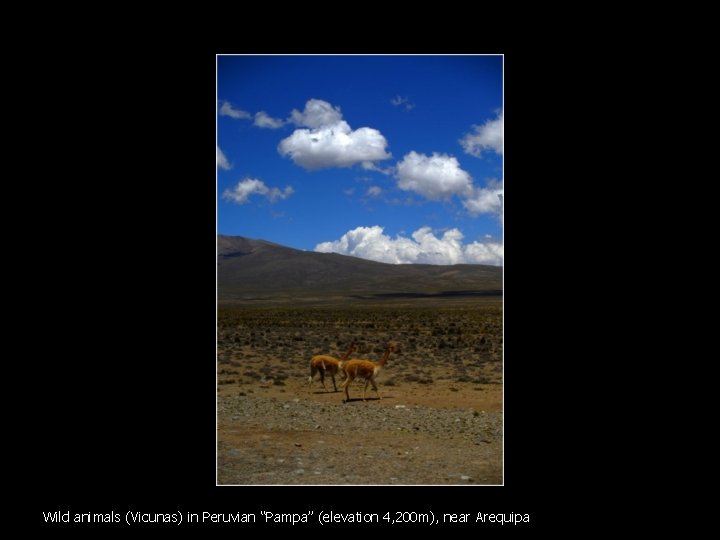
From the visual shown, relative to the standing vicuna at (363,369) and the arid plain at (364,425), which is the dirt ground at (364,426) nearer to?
the arid plain at (364,425)

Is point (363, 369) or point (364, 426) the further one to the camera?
point (363, 369)

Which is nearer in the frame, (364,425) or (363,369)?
(364,425)

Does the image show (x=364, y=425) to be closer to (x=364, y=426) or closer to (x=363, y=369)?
(x=364, y=426)

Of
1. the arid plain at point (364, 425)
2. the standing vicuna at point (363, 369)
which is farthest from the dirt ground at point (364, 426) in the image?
the standing vicuna at point (363, 369)

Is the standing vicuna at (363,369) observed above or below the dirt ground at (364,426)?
above

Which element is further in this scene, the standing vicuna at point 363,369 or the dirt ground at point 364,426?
the standing vicuna at point 363,369

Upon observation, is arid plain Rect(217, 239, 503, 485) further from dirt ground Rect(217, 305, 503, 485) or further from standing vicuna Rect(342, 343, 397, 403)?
standing vicuna Rect(342, 343, 397, 403)

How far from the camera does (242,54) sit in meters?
5.40

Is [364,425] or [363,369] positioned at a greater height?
[363,369]

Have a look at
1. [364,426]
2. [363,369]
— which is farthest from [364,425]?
[363,369]

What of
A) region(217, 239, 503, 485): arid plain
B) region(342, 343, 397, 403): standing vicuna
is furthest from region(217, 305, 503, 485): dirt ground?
region(342, 343, 397, 403): standing vicuna
